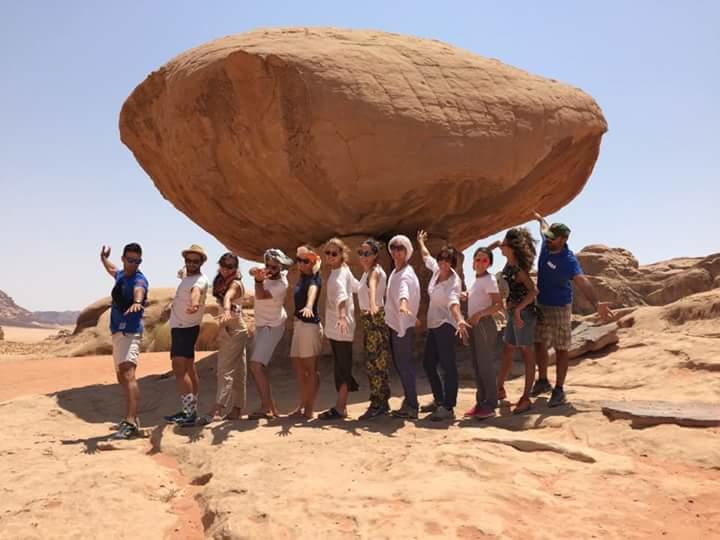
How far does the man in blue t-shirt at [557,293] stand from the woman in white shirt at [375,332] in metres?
1.26

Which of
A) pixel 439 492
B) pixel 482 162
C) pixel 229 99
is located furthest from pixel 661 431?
pixel 229 99

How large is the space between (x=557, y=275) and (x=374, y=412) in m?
1.79

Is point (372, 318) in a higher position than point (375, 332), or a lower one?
higher

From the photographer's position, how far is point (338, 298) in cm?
451

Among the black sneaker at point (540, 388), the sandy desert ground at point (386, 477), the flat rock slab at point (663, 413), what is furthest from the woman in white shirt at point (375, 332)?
the flat rock slab at point (663, 413)

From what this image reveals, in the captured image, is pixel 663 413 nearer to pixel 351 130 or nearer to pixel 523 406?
pixel 523 406

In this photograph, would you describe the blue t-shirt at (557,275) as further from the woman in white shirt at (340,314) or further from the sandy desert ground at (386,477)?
the woman in white shirt at (340,314)

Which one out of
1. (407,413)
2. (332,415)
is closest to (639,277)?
(407,413)

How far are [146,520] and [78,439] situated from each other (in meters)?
2.32

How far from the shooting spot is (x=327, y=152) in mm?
6141

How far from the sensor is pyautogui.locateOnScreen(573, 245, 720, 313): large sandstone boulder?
1367 cm

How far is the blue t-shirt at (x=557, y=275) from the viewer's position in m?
4.75

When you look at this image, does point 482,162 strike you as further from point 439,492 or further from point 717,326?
point 439,492

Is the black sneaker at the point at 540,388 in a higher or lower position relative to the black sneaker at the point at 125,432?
higher
